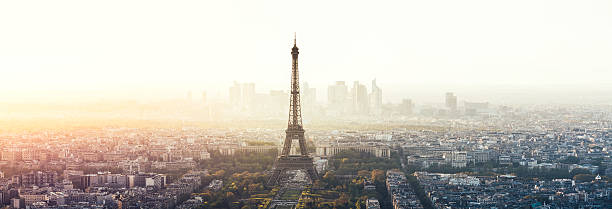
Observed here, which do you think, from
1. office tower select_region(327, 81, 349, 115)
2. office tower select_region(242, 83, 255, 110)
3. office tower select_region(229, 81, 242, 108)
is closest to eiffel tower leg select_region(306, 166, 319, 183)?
office tower select_region(327, 81, 349, 115)

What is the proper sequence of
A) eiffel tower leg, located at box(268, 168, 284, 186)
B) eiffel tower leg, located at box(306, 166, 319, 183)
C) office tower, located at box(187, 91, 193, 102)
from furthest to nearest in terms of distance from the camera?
office tower, located at box(187, 91, 193, 102) → eiffel tower leg, located at box(306, 166, 319, 183) → eiffel tower leg, located at box(268, 168, 284, 186)

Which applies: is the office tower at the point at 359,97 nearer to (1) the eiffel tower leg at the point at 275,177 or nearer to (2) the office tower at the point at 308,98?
(2) the office tower at the point at 308,98

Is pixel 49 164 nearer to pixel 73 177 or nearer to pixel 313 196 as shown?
pixel 73 177

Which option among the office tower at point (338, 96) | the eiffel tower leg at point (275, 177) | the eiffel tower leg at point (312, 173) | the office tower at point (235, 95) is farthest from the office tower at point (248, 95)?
the eiffel tower leg at point (275, 177)

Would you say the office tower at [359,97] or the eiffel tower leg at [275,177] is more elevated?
the office tower at [359,97]

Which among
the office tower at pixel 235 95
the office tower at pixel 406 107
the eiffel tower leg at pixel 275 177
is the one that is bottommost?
the eiffel tower leg at pixel 275 177

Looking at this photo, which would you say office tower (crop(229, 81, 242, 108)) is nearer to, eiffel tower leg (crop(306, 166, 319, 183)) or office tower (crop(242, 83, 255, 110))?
office tower (crop(242, 83, 255, 110))

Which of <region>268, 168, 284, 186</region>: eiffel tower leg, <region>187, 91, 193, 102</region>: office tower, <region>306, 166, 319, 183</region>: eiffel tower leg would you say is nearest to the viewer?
<region>268, 168, 284, 186</region>: eiffel tower leg

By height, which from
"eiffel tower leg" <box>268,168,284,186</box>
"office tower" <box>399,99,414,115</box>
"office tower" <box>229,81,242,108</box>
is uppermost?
"office tower" <box>229,81,242,108</box>
